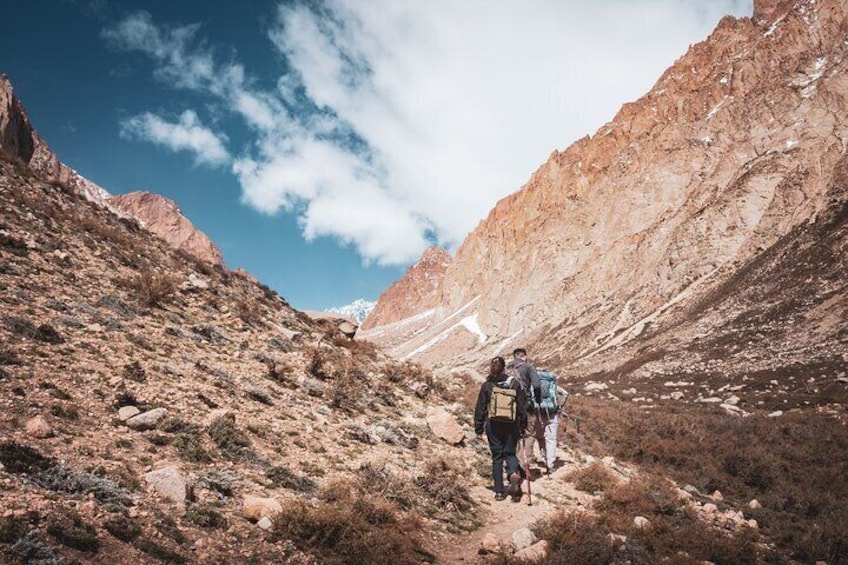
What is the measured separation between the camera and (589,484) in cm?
926

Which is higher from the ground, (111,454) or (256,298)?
(256,298)

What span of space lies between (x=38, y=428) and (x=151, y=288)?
642 cm

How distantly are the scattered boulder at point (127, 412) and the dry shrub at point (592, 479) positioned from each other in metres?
7.87

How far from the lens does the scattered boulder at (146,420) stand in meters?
5.88

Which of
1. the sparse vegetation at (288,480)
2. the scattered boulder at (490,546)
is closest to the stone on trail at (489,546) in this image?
the scattered boulder at (490,546)

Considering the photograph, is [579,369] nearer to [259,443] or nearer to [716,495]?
[716,495]

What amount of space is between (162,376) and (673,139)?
304 ft

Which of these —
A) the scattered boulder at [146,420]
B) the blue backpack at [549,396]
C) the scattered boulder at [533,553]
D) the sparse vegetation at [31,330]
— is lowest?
the scattered boulder at [533,553]

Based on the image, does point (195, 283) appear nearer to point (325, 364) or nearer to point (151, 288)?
point (151, 288)

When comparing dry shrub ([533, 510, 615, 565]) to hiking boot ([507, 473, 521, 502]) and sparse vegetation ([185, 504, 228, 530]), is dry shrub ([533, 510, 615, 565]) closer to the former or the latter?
hiking boot ([507, 473, 521, 502])

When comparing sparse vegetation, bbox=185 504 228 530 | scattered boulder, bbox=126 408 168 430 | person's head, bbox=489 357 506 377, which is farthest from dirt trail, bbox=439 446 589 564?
scattered boulder, bbox=126 408 168 430

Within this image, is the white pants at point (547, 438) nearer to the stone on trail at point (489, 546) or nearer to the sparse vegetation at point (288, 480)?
the stone on trail at point (489, 546)

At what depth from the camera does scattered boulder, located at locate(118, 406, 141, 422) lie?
592 centimetres

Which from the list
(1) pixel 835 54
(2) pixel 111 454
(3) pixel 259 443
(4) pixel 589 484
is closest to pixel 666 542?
(4) pixel 589 484
